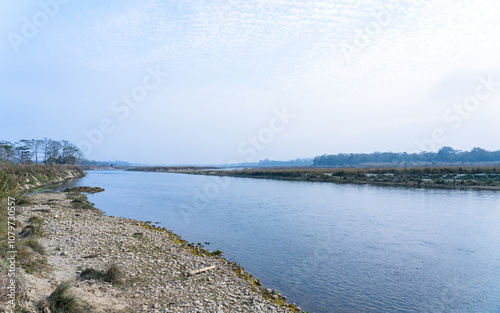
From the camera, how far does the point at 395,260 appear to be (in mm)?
11289

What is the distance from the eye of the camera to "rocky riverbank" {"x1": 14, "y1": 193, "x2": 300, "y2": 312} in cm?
604

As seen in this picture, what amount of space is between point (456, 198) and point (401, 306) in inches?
995

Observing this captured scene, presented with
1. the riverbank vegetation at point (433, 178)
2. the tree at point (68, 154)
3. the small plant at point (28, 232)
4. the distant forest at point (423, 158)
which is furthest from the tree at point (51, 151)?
the distant forest at point (423, 158)

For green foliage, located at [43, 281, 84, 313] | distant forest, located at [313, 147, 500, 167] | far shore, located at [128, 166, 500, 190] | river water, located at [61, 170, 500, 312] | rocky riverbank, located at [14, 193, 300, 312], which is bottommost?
river water, located at [61, 170, 500, 312]

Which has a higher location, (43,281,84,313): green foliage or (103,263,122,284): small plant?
(43,281,84,313): green foliage

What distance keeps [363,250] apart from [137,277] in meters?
9.20

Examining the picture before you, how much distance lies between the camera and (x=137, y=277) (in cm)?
770

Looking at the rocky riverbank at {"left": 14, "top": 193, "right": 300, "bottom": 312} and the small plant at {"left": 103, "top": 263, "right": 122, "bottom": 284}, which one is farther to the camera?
the small plant at {"left": 103, "top": 263, "right": 122, "bottom": 284}

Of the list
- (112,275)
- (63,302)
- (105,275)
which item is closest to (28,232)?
(105,275)

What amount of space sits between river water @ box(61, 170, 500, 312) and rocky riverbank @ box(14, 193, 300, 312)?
144 centimetres

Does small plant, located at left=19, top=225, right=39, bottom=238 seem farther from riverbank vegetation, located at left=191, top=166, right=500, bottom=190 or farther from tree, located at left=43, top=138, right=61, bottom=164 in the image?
tree, located at left=43, top=138, right=61, bottom=164

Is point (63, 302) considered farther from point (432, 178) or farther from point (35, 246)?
point (432, 178)

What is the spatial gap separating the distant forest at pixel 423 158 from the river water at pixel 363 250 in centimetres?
10546

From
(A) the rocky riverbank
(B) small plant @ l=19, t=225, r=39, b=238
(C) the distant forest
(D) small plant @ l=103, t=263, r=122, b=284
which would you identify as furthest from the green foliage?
(C) the distant forest
